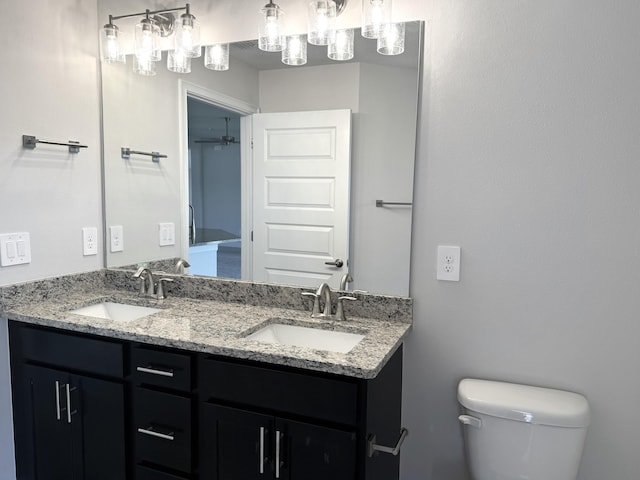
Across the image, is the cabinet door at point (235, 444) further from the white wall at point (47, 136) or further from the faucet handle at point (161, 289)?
the white wall at point (47, 136)

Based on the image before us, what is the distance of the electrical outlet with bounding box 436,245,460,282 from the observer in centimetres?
161

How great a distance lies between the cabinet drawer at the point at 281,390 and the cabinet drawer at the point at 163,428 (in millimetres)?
129

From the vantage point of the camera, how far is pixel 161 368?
5.01 feet

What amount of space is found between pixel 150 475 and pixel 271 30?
5.59ft

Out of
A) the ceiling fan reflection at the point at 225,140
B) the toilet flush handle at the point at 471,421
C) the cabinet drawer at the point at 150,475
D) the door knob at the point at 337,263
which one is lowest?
the cabinet drawer at the point at 150,475

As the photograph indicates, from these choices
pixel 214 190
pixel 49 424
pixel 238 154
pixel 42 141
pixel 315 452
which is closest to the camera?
pixel 315 452

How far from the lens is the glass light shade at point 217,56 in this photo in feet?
6.32

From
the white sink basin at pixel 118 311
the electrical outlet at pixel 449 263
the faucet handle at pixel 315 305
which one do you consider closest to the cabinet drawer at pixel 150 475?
the white sink basin at pixel 118 311

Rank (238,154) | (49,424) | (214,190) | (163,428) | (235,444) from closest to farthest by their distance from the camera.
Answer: (235,444) → (163,428) → (49,424) → (238,154) → (214,190)

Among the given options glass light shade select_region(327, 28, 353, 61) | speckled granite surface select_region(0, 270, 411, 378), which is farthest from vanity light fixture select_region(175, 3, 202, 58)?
speckled granite surface select_region(0, 270, 411, 378)

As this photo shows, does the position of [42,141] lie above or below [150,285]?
above

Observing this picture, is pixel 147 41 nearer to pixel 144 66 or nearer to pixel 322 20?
pixel 144 66

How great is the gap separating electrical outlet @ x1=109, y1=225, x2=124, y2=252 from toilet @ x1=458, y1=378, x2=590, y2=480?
169 cm

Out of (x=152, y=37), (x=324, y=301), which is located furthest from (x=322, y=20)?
(x=324, y=301)
